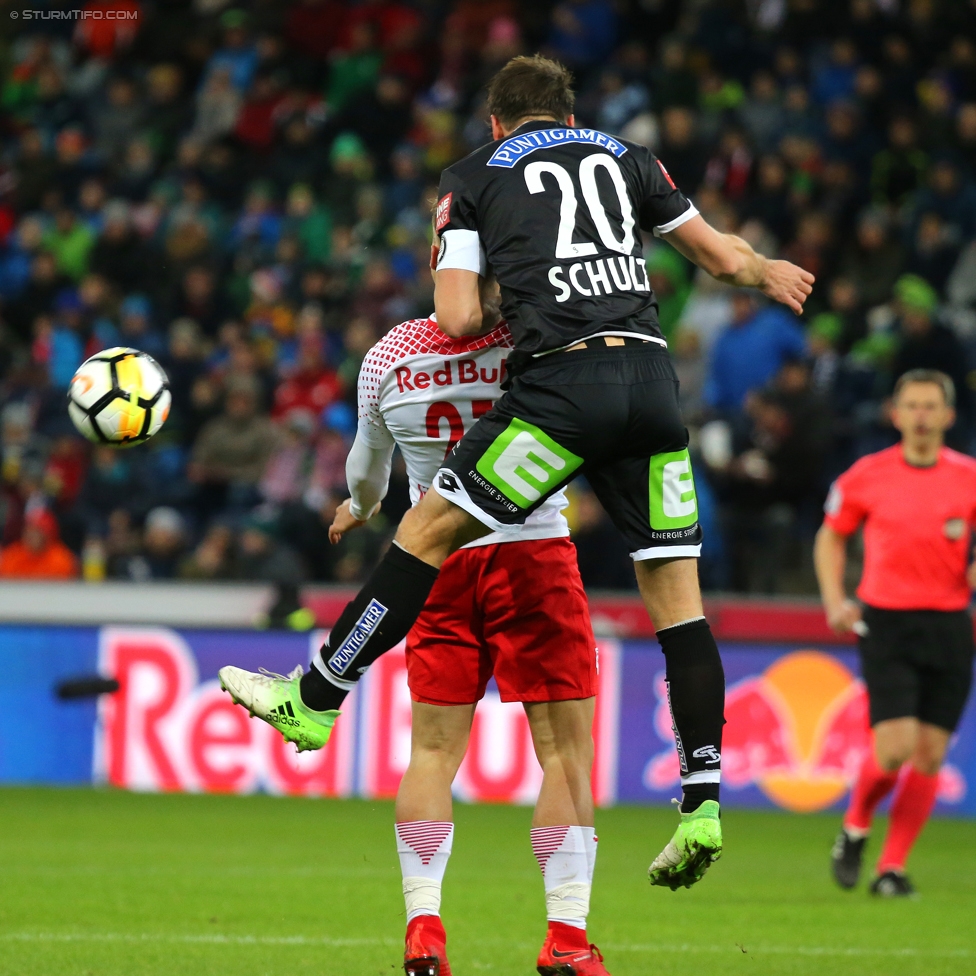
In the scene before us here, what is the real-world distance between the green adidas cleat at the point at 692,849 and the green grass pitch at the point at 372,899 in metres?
1.19

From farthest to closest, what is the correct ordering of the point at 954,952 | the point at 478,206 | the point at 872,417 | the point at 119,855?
the point at 872,417 < the point at 119,855 < the point at 954,952 < the point at 478,206

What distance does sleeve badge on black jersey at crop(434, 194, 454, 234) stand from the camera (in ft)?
16.2

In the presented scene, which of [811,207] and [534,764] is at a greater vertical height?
[811,207]

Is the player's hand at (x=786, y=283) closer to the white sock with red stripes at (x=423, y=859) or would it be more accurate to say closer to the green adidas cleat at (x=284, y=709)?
the green adidas cleat at (x=284, y=709)

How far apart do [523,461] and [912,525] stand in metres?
4.19

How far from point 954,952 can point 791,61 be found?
11.8m

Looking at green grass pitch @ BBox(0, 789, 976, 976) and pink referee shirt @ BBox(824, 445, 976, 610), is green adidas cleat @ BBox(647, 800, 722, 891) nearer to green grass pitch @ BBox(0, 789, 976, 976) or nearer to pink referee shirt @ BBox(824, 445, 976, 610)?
green grass pitch @ BBox(0, 789, 976, 976)

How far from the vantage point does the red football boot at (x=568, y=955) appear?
5070 millimetres

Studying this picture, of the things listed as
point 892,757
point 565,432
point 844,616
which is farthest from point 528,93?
point 892,757

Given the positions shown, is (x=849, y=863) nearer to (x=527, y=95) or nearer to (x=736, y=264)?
(x=736, y=264)

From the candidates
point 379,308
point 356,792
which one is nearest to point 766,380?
point 379,308

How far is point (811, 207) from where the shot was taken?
15.6 m

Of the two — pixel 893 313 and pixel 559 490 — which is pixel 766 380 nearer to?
pixel 893 313

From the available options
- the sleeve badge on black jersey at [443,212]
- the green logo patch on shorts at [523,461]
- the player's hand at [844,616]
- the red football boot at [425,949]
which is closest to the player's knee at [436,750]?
the red football boot at [425,949]
